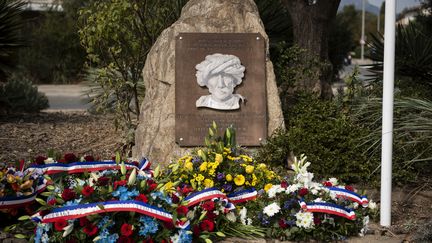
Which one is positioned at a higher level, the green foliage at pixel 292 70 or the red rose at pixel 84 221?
the green foliage at pixel 292 70

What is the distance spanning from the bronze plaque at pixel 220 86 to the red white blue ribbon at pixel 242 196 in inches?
67.3

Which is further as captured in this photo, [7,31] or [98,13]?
[7,31]

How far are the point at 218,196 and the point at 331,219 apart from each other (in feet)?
2.78

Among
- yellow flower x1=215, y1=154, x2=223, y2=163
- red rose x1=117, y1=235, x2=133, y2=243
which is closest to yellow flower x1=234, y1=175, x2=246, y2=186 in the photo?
yellow flower x1=215, y1=154, x2=223, y2=163

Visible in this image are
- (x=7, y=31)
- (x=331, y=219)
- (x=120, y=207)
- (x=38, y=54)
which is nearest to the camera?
(x=120, y=207)

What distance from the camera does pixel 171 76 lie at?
7.23 meters

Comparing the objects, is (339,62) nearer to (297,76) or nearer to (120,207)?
(297,76)

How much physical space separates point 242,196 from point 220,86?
1941 millimetres

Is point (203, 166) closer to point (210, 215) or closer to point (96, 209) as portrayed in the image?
point (210, 215)

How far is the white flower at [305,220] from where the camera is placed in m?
4.88

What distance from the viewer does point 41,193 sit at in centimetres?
502

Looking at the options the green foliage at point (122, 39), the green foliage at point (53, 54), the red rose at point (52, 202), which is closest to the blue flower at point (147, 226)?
the red rose at point (52, 202)

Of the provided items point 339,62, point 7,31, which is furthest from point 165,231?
point 339,62

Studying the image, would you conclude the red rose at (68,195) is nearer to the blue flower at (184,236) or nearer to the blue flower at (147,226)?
the blue flower at (147,226)
